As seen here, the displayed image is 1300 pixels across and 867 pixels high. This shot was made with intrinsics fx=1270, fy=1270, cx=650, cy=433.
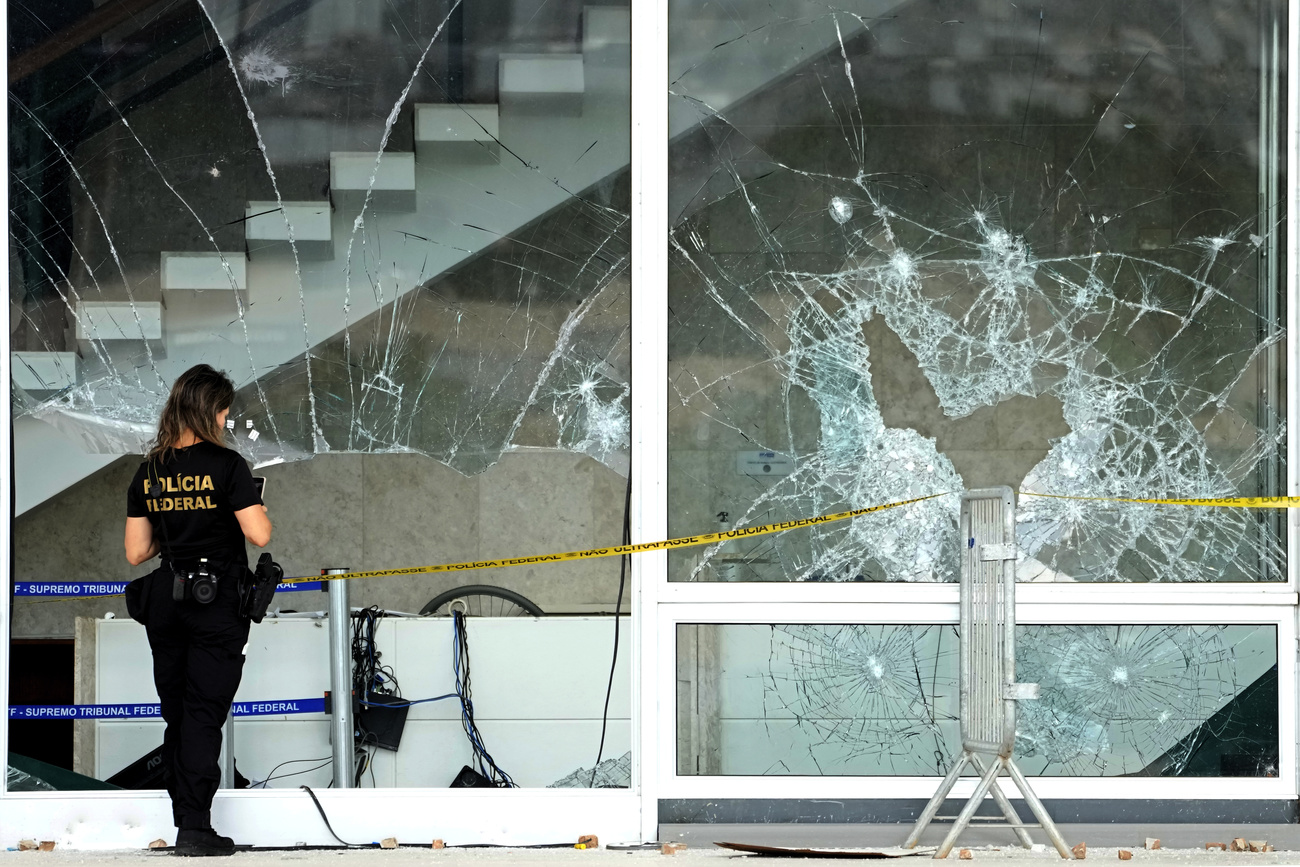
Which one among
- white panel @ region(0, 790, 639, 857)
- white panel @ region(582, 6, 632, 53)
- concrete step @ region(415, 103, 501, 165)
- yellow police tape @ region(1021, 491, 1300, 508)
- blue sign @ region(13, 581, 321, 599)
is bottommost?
white panel @ region(0, 790, 639, 857)

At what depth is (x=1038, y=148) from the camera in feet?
12.8

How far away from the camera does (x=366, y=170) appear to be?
4.00 meters

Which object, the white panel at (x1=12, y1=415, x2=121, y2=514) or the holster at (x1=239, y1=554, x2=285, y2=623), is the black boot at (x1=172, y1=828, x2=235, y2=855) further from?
the white panel at (x1=12, y1=415, x2=121, y2=514)

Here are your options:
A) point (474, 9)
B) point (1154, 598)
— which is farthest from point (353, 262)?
point (1154, 598)

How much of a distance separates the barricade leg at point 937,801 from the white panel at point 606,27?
235 cm

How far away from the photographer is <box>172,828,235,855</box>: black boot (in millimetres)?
3465

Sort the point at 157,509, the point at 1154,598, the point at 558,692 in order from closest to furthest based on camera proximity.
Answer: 1. the point at 157,509
2. the point at 1154,598
3. the point at 558,692

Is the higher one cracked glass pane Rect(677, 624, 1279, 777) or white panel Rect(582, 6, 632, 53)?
white panel Rect(582, 6, 632, 53)

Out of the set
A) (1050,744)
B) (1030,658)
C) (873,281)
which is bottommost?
(1050,744)

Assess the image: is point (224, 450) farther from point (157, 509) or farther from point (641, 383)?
point (641, 383)

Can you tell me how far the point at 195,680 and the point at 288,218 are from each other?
1.45m

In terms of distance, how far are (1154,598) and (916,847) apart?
1.04 m

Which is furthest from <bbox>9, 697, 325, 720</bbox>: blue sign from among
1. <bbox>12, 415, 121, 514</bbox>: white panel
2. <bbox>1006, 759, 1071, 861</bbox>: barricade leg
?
<bbox>1006, 759, 1071, 861</bbox>: barricade leg

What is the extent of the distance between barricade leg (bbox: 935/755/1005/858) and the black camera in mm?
2085
